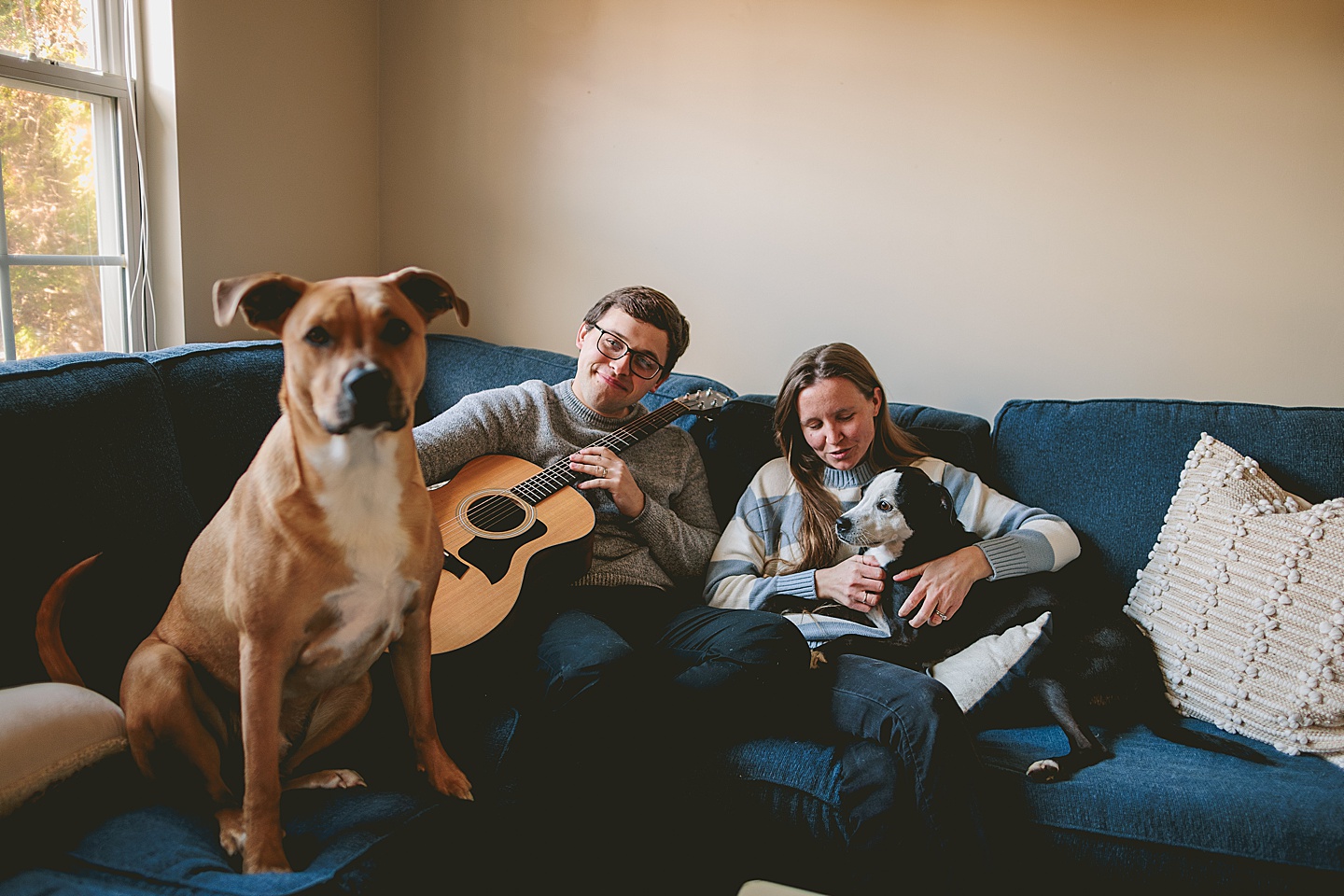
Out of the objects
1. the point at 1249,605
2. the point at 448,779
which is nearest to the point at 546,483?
the point at 448,779

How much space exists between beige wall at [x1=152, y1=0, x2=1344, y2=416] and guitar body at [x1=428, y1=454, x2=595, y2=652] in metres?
0.97

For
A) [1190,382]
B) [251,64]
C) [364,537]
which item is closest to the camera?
[364,537]

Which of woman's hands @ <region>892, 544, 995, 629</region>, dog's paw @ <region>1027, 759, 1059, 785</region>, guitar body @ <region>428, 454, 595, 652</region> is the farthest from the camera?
woman's hands @ <region>892, 544, 995, 629</region>

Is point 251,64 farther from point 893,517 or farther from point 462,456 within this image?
point 893,517

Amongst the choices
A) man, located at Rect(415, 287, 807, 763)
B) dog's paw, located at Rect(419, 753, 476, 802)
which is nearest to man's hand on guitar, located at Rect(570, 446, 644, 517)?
man, located at Rect(415, 287, 807, 763)

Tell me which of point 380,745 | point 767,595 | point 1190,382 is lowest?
point 380,745

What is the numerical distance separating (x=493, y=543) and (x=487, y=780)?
0.43 metres

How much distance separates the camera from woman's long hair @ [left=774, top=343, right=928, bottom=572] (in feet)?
6.07

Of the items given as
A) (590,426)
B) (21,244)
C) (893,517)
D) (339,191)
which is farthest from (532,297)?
(893,517)

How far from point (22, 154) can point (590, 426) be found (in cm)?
138

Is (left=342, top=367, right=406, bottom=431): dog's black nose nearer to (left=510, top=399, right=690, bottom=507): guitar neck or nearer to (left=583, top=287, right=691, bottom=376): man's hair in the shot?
(left=510, top=399, right=690, bottom=507): guitar neck

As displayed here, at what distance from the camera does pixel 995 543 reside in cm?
175

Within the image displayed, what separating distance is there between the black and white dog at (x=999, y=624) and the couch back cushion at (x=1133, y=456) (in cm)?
17

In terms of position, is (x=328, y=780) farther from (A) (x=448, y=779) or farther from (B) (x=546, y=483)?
(B) (x=546, y=483)
